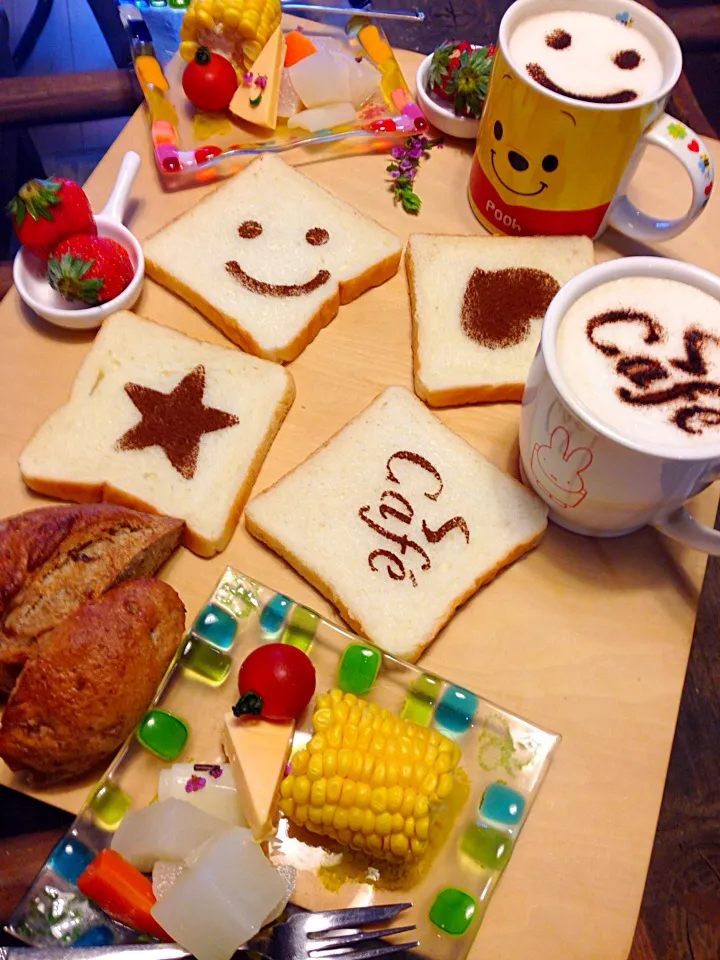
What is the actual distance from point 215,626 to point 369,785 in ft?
1.30

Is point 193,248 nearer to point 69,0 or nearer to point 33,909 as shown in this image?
point 33,909

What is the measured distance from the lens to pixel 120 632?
129cm

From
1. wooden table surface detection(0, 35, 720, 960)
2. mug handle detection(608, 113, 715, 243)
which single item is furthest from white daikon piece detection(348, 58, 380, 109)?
mug handle detection(608, 113, 715, 243)

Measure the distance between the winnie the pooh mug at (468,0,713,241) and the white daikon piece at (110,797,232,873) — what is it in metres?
1.41

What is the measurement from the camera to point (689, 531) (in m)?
1.45

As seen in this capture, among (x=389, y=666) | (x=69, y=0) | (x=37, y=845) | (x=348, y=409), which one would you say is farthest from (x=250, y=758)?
(x=69, y=0)

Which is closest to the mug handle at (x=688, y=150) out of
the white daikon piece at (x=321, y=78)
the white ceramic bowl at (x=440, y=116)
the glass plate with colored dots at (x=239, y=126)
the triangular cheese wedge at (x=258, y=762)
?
the white ceramic bowl at (x=440, y=116)

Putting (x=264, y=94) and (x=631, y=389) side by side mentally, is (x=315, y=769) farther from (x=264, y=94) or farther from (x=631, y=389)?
(x=264, y=94)

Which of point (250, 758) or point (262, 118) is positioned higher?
point (262, 118)

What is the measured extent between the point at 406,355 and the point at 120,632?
0.89m

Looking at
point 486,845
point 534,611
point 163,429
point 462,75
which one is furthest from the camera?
point 462,75

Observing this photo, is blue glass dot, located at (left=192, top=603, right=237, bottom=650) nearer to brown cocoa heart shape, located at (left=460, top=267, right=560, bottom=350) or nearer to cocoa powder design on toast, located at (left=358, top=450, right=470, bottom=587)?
cocoa powder design on toast, located at (left=358, top=450, right=470, bottom=587)

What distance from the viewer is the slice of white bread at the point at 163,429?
1.56 m

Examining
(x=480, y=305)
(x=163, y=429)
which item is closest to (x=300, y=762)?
(x=163, y=429)
